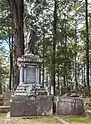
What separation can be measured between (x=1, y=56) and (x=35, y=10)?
13974 millimetres

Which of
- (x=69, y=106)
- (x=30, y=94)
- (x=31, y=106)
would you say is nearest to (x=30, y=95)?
(x=30, y=94)

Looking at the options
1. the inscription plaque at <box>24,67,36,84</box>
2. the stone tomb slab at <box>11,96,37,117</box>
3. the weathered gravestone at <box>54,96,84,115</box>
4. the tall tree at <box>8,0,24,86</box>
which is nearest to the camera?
the stone tomb slab at <box>11,96,37,117</box>

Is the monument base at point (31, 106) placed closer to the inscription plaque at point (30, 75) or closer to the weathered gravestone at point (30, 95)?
the weathered gravestone at point (30, 95)

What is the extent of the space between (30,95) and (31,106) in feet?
1.70

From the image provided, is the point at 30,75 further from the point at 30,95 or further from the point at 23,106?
the point at 23,106

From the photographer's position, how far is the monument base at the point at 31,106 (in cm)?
1325

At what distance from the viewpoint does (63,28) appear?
3012 centimetres

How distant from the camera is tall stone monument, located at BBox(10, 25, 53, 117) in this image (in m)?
13.3

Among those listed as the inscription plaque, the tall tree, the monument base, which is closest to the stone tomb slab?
the monument base

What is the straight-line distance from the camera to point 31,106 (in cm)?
1347

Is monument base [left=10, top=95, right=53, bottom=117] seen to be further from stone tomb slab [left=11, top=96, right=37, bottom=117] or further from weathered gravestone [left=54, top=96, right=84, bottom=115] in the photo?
weathered gravestone [left=54, top=96, right=84, bottom=115]

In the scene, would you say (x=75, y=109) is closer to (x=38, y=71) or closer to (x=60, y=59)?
(x=38, y=71)

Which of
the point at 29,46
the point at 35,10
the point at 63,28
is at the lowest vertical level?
the point at 29,46

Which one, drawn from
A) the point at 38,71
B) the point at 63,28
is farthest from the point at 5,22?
the point at 38,71
